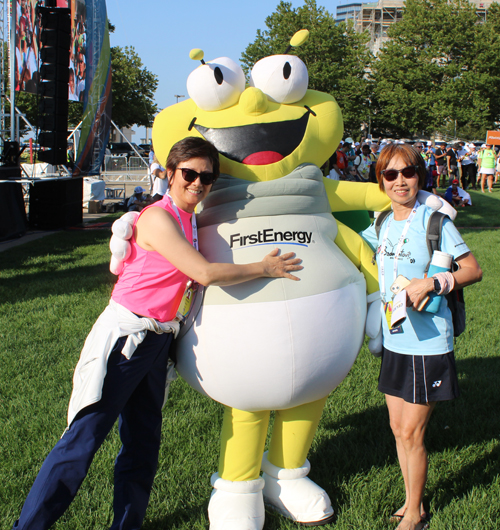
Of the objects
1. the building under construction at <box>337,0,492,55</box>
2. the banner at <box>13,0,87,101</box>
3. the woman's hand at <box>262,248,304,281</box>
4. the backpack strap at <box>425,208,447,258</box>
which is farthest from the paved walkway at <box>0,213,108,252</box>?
the building under construction at <box>337,0,492,55</box>

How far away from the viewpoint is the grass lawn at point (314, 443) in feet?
9.00

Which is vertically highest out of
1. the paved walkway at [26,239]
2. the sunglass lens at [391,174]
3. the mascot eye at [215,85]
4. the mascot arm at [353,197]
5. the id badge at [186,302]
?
the mascot eye at [215,85]

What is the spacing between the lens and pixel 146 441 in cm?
239

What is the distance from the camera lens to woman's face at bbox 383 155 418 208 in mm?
2408

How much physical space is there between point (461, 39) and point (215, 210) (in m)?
42.5

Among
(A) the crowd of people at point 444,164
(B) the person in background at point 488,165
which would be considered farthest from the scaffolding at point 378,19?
(B) the person in background at point 488,165

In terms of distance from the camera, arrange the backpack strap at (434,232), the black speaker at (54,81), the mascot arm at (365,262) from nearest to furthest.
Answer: the backpack strap at (434,232)
the mascot arm at (365,262)
the black speaker at (54,81)

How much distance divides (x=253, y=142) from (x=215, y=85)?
1.18 ft

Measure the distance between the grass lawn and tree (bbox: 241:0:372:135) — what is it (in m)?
35.3

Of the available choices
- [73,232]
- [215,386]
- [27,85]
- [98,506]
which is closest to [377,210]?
[215,386]

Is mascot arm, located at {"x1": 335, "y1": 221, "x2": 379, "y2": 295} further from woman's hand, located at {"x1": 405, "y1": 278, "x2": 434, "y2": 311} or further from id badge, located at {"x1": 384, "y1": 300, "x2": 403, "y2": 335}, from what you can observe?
woman's hand, located at {"x1": 405, "y1": 278, "x2": 434, "y2": 311}

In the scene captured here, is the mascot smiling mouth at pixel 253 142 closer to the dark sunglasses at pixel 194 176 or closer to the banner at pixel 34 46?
the dark sunglasses at pixel 194 176

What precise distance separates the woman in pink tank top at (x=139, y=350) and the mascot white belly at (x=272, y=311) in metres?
0.13

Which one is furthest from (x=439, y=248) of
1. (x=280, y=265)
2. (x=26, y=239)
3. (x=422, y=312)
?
(x=26, y=239)
